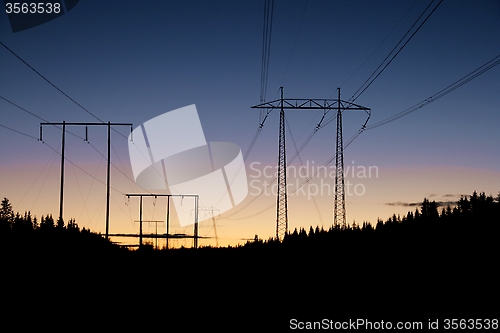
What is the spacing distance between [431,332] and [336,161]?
53.8 ft

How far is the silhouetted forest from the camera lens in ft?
78.0

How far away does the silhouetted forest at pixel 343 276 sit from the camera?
23766 millimetres

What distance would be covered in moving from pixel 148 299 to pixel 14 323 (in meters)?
8.64

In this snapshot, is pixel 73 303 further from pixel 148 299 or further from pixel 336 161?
pixel 336 161

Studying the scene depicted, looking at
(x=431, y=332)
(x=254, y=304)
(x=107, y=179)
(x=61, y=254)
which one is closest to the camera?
(x=431, y=332)

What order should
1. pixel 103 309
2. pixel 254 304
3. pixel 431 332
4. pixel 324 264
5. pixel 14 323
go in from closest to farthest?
1. pixel 431 332
2. pixel 14 323
3. pixel 103 309
4. pixel 254 304
5. pixel 324 264

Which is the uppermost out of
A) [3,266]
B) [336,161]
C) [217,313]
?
[336,161]

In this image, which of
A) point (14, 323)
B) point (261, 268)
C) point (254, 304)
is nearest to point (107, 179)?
point (261, 268)

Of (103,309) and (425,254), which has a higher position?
(425,254)

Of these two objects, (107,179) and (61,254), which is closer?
(61,254)

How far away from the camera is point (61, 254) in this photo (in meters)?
39.6

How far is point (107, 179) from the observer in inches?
1912

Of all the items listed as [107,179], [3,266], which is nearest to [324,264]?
[3,266]

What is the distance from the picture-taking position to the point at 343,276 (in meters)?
29.9
